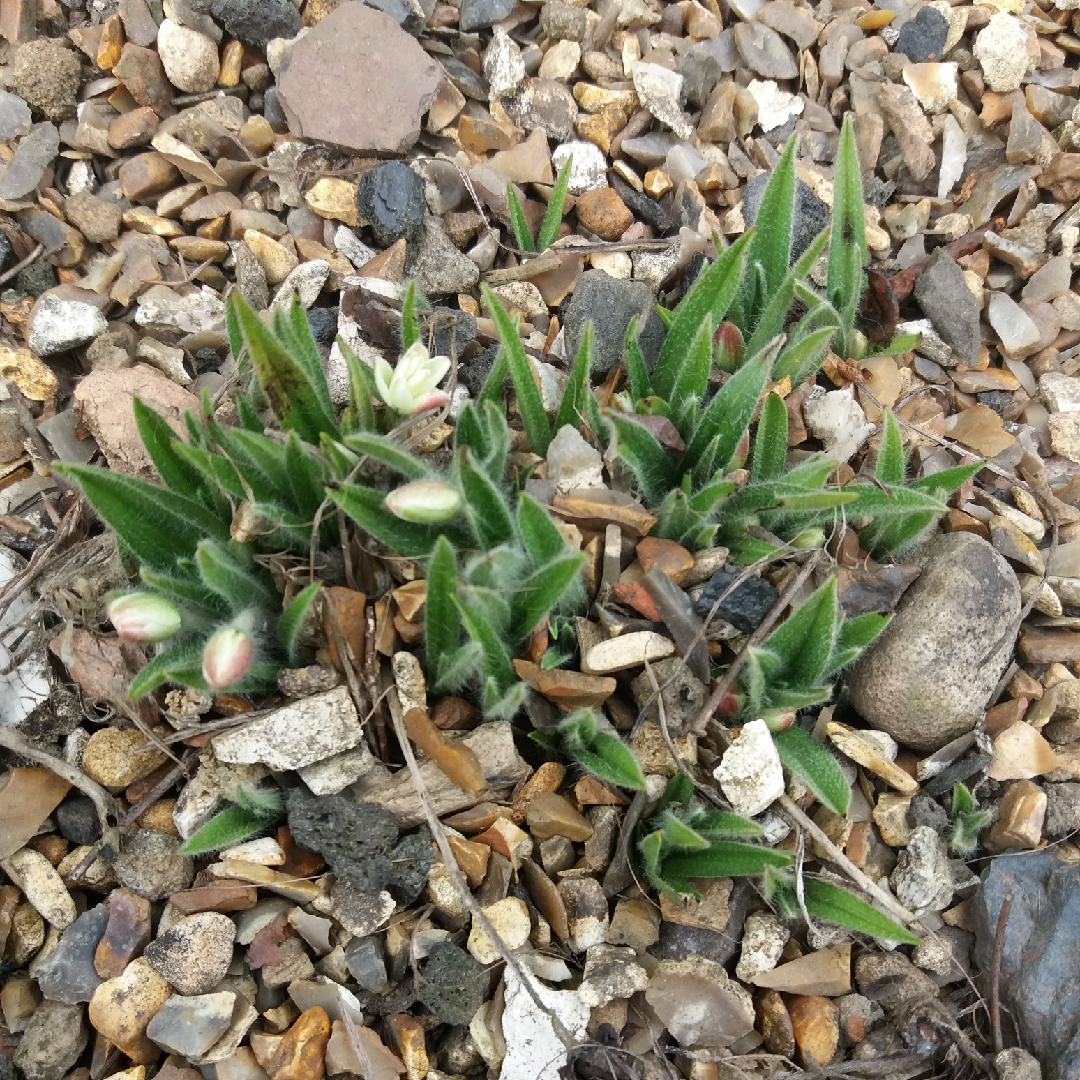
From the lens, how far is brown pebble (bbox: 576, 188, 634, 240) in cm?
270

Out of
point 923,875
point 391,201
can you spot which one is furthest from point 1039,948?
point 391,201

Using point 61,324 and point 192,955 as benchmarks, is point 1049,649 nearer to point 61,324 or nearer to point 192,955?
point 192,955

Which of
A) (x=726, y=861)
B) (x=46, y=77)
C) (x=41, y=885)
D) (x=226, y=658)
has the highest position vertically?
(x=46, y=77)

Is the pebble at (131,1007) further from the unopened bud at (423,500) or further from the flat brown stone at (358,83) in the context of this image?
the flat brown stone at (358,83)

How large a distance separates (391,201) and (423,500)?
1.12 m

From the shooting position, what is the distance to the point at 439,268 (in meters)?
2.57

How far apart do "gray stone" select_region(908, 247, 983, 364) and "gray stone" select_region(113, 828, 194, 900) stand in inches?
93.3

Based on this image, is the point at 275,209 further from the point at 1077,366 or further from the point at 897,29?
the point at 1077,366

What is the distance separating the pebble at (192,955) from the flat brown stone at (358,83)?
2.03 m

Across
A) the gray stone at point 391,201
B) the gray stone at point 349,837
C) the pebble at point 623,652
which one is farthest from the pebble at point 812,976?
the gray stone at point 391,201

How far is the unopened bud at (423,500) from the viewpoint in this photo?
1.80m

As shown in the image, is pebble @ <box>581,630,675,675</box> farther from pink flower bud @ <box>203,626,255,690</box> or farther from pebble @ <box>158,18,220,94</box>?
pebble @ <box>158,18,220,94</box>

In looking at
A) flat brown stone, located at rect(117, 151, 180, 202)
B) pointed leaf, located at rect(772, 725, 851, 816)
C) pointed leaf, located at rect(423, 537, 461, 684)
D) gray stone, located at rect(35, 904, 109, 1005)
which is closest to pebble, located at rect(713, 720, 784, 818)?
pointed leaf, located at rect(772, 725, 851, 816)

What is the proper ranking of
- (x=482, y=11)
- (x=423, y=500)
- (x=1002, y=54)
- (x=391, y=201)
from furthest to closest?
(x=1002, y=54)
(x=482, y=11)
(x=391, y=201)
(x=423, y=500)
